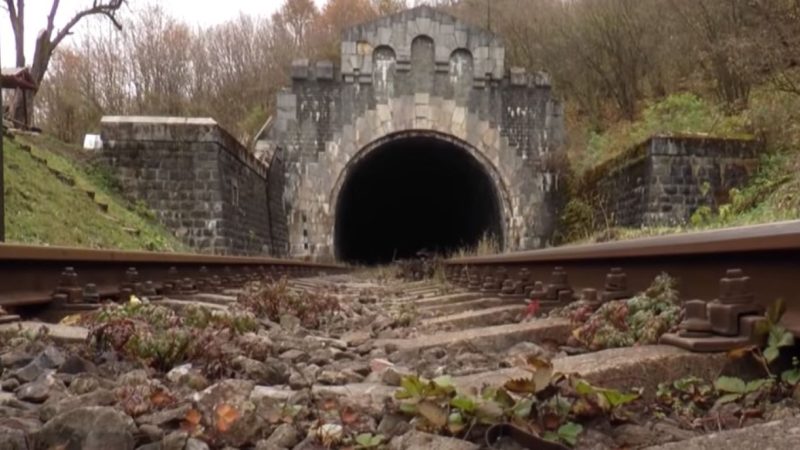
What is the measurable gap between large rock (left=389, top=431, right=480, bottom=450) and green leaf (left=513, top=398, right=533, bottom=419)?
15cm

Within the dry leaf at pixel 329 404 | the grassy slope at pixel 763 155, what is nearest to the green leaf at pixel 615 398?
the dry leaf at pixel 329 404

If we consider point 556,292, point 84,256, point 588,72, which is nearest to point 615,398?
point 556,292

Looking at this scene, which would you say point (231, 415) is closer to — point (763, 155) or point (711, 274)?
point (711, 274)

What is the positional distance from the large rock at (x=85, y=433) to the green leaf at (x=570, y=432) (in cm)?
95

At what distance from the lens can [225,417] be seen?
78.3 inches

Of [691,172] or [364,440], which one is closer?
[364,440]

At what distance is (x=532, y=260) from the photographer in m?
6.62

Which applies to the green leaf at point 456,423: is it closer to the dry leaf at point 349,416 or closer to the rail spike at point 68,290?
the dry leaf at point 349,416

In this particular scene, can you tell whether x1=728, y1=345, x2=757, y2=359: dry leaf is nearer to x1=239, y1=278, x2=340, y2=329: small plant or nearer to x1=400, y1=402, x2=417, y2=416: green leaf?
x1=400, y1=402, x2=417, y2=416: green leaf

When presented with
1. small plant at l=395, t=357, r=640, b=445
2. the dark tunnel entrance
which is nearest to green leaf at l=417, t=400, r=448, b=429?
small plant at l=395, t=357, r=640, b=445

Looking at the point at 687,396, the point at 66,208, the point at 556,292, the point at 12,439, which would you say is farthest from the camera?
the point at 66,208

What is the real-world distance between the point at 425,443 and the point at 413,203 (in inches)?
1206

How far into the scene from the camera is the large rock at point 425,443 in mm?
1790

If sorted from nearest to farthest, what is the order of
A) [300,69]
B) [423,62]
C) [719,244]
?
[719,244], [300,69], [423,62]
